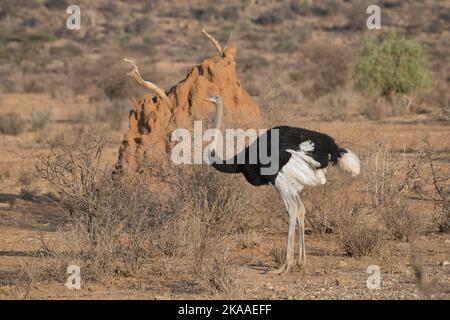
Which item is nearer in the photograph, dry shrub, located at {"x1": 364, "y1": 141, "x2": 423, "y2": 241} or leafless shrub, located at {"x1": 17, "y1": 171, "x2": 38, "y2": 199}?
dry shrub, located at {"x1": 364, "y1": 141, "x2": 423, "y2": 241}

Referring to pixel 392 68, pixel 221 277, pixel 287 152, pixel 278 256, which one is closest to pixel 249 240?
pixel 278 256

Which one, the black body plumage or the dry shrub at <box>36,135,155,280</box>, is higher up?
the black body plumage

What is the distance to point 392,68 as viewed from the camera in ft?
72.3

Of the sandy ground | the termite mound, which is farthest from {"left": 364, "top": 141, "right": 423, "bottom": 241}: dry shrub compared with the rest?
the termite mound

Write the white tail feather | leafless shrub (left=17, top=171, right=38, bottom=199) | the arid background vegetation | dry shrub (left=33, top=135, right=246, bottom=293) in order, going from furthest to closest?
leafless shrub (left=17, top=171, right=38, bottom=199)
the white tail feather
dry shrub (left=33, top=135, right=246, bottom=293)
the arid background vegetation

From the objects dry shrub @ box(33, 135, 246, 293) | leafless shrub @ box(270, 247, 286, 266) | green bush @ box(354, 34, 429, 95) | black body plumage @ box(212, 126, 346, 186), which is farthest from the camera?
green bush @ box(354, 34, 429, 95)

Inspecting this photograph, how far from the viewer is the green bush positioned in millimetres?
21969

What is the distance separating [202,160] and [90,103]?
47.7 ft

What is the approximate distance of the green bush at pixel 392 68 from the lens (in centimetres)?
2197

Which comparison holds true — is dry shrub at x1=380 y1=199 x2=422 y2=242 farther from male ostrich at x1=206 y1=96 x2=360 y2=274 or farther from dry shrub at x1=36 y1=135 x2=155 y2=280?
dry shrub at x1=36 y1=135 x2=155 y2=280

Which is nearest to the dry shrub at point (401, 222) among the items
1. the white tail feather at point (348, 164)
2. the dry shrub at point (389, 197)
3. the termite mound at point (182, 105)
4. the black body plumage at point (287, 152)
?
the dry shrub at point (389, 197)

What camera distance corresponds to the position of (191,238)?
8.08 meters
